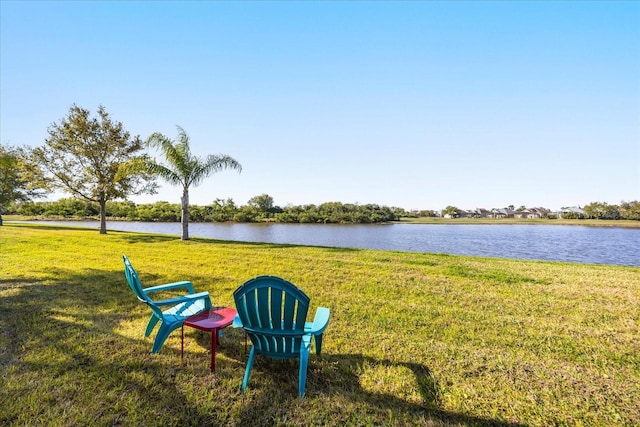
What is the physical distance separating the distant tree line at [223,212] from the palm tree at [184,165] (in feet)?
162

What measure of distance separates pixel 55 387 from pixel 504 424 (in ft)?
13.5

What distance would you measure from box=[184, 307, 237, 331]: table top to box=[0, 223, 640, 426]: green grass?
0.45 meters

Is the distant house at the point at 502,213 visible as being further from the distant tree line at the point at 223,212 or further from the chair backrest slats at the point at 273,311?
the chair backrest slats at the point at 273,311

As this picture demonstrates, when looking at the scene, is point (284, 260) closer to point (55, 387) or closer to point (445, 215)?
point (55, 387)

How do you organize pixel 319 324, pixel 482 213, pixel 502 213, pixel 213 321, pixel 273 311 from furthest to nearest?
pixel 482 213
pixel 502 213
pixel 213 321
pixel 319 324
pixel 273 311

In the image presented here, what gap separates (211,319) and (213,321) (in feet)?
0.32

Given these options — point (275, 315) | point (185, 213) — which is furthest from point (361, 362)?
point (185, 213)

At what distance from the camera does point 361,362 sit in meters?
3.40

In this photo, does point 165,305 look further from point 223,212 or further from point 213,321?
point 223,212

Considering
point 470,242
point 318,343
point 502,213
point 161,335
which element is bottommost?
point 470,242

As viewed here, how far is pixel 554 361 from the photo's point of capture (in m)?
3.49

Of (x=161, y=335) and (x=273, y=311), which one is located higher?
(x=273, y=311)

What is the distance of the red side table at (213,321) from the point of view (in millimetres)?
3125

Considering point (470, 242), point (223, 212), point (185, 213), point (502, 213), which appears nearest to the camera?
point (185, 213)
